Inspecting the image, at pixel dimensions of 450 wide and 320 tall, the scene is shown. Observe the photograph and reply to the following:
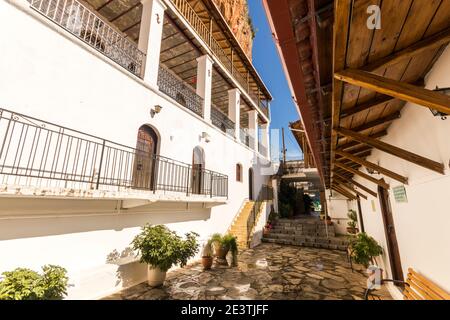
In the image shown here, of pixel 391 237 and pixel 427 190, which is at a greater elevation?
pixel 427 190

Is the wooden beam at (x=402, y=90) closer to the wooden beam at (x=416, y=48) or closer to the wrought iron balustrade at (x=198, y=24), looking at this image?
the wooden beam at (x=416, y=48)

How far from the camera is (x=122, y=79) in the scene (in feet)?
20.4

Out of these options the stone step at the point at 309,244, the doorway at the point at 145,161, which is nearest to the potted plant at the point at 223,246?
the doorway at the point at 145,161

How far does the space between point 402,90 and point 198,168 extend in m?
8.24

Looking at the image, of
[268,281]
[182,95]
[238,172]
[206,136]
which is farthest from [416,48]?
[238,172]

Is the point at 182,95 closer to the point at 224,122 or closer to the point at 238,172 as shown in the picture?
the point at 224,122

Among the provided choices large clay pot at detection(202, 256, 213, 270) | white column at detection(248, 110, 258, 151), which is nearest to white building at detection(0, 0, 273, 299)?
large clay pot at detection(202, 256, 213, 270)

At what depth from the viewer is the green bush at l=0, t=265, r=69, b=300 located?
3.15 metres

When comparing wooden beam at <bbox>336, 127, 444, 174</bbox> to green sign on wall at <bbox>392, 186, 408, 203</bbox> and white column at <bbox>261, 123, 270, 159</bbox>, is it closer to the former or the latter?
green sign on wall at <bbox>392, 186, 408, 203</bbox>

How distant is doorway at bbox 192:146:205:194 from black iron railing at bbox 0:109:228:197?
1.74 meters

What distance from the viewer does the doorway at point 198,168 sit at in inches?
371

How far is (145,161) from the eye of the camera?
6914mm

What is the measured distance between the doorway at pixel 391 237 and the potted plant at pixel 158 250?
17.2ft
